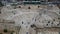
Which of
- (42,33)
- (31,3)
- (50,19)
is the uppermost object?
(31,3)

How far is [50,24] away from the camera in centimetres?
136

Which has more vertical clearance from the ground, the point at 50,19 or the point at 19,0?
the point at 19,0

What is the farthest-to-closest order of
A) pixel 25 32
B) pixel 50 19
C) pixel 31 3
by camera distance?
pixel 31 3 < pixel 50 19 < pixel 25 32

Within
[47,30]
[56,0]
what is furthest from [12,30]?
[56,0]

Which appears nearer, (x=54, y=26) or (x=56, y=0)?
(x=54, y=26)

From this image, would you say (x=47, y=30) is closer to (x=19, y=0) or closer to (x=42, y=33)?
(x=42, y=33)

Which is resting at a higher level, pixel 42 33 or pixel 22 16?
pixel 22 16

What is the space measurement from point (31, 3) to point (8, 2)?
319mm

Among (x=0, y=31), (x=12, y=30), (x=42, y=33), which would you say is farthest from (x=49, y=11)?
(x=0, y=31)

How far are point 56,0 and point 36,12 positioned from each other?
1.11 ft

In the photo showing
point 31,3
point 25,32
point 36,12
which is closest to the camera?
point 25,32

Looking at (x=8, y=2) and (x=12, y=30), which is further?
(x=8, y=2)

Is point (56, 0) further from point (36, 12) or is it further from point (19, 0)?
point (19, 0)

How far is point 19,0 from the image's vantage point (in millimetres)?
1640
